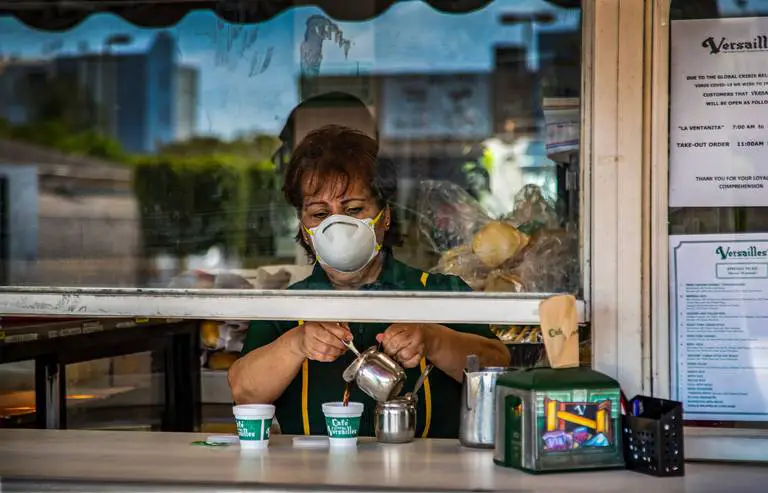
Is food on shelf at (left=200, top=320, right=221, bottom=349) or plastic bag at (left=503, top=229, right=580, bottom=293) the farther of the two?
food on shelf at (left=200, top=320, right=221, bottom=349)

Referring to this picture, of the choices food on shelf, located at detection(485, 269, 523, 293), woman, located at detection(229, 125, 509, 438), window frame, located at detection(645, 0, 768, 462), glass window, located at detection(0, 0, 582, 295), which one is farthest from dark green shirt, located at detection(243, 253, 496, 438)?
glass window, located at detection(0, 0, 582, 295)

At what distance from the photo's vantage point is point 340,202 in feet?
8.23

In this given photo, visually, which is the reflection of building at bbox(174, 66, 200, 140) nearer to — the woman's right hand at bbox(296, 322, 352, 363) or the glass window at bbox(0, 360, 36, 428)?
the glass window at bbox(0, 360, 36, 428)

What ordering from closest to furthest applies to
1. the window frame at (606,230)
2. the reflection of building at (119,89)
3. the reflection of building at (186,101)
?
1. the window frame at (606,230)
2. the reflection of building at (186,101)
3. the reflection of building at (119,89)

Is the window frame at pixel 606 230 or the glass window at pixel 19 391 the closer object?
the window frame at pixel 606 230

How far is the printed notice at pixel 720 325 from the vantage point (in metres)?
1.79

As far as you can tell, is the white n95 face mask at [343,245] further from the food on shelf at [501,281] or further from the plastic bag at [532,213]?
the plastic bag at [532,213]

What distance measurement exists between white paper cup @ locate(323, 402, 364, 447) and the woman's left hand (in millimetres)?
247

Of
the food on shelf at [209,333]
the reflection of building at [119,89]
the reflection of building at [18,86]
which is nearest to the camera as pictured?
the food on shelf at [209,333]

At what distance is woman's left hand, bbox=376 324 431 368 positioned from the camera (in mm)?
2160

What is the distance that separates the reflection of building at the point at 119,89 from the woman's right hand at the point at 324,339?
3984 millimetres

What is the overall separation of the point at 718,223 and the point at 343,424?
0.78 m

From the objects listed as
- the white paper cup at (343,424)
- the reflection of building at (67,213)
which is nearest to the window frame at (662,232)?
the white paper cup at (343,424)

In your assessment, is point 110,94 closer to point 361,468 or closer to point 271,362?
point 271,362
